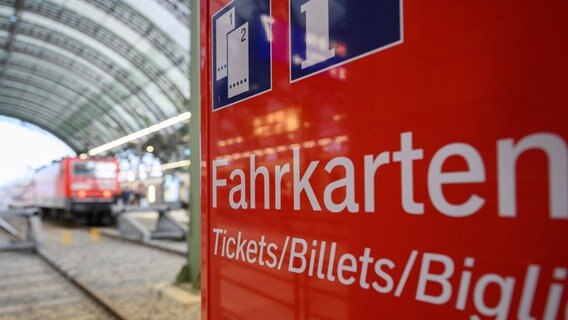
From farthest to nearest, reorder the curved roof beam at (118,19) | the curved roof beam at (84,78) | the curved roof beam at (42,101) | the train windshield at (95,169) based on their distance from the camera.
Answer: the curved roof beam at (42,101), the curved roof beam at (84,78), the curved roof beam at (118,19), the train windshield at (95,169)

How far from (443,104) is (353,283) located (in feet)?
1.45

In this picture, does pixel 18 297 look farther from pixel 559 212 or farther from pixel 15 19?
pixel 15 19

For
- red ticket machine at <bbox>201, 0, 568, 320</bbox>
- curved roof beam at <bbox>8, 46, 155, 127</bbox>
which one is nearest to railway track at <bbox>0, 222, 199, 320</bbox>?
red ticket machine at <bbox>201, 0, 568, 320</bbox>

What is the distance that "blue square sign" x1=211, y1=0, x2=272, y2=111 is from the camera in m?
1.29

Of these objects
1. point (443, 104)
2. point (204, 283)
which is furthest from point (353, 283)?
point (204, 283)

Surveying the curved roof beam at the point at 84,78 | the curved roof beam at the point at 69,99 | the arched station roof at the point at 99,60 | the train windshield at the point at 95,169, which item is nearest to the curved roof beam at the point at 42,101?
the arched station roof at the point at 99,60

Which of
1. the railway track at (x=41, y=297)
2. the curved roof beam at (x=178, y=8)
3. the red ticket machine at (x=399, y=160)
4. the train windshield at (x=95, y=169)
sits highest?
the curved roof beam at (x=178, y=8)

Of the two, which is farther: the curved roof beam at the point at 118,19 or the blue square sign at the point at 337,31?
the curved roof beam at the point at 118,19

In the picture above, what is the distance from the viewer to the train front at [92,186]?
1808cm

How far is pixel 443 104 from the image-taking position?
802 millimetres

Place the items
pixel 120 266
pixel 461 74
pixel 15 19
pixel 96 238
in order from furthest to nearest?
1. pixel 15 19
2. pixel 96 238
3. pixel 120 266
4. pixel 461 74

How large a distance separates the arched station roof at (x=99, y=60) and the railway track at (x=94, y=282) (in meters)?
14.1

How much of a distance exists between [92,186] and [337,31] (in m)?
19.7

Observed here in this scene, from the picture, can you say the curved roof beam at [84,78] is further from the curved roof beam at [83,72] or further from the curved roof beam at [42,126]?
the curved roof beam at [42,126]
